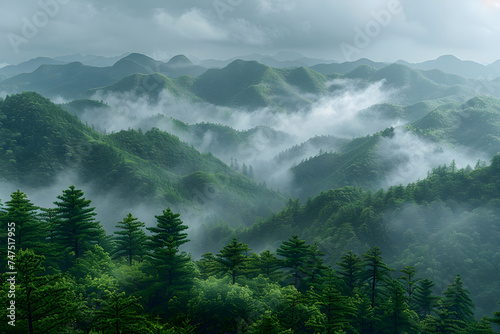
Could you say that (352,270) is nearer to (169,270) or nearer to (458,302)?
(458,302)

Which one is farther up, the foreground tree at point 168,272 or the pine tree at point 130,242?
the pine tree at point 130,242

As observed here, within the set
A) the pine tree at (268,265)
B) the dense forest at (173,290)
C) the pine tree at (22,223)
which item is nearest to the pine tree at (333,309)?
the dense forest at (173,290)

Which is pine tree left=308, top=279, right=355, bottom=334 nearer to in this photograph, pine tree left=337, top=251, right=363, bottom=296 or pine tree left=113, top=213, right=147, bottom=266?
pine tree left=337, top=251, right=363, bottom=296

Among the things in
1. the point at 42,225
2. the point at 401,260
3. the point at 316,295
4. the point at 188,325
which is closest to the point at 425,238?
the point at 401,260

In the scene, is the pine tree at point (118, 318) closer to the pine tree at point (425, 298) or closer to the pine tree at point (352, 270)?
the pine tree at point (352, 270)

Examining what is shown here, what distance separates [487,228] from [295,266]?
413ft

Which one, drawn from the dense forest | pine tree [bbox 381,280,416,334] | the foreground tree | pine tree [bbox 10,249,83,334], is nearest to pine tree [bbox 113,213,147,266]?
the dense forest

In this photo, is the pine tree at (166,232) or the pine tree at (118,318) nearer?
the pine tree at (118,318)

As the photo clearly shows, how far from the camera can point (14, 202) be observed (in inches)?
1797

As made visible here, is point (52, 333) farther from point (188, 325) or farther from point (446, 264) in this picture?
point (446, 264)

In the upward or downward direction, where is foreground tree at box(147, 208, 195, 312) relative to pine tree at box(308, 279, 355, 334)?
upward

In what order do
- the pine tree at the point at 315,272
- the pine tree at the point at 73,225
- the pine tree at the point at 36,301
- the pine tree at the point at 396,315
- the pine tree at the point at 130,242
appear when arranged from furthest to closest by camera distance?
the pine tree at the point at 130,242 → the pine tree at the point at 315,272 → the pine tree at the point at 73,225 → the pine tree at the point at 396,315 → the pine tree at the point at 36,301

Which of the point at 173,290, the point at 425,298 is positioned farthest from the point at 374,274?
the point at 173,290

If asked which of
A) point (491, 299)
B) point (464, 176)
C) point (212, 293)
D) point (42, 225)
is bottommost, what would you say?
point (491, 299)
